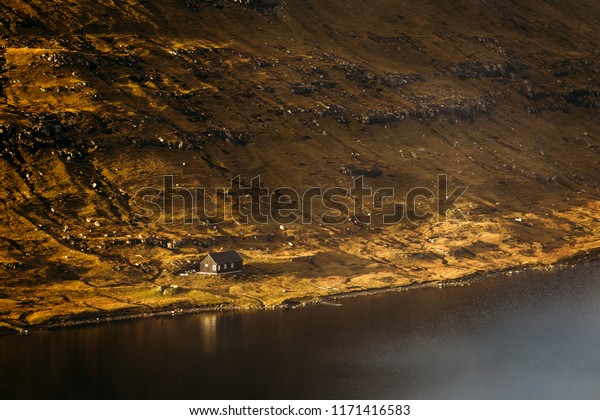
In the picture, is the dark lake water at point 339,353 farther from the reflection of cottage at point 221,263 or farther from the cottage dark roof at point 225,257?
the cottage dark roof at point 225,257

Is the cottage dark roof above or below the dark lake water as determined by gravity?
above

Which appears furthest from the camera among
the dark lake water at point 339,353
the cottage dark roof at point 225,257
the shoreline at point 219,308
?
the cottage dark roof at point 225,257

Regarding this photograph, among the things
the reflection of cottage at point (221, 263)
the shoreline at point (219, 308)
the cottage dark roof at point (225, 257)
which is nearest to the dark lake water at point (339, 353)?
the shoreline at point (219, 308)

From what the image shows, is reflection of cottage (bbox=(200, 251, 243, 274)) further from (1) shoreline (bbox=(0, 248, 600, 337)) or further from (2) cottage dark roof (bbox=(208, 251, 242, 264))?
(1) shoreline (bbox=(0, 248, 600, 337))

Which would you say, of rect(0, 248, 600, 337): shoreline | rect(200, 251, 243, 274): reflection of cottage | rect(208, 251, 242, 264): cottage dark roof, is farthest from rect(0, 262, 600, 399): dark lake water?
rect(208, 251, 242, 264): cottage dark roof
